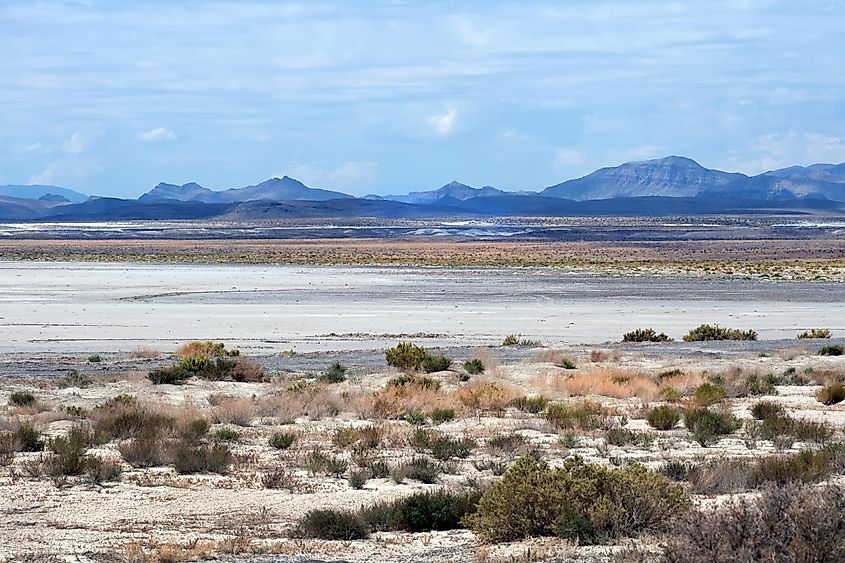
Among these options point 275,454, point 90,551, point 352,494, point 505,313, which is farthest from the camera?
point 505,313

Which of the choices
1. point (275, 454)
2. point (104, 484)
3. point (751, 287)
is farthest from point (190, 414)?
point (751, 287)

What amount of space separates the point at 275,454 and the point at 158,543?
467 cm

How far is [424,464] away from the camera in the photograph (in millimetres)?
11930

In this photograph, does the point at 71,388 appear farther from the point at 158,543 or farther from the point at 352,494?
the point at 158,543

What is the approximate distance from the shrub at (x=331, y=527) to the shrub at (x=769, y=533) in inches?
120

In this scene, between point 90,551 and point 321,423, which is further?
point 321,423

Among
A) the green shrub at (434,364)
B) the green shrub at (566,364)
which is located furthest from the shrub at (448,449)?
the green shrub at (566,364)

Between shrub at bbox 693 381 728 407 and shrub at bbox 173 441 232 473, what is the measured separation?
8471mm

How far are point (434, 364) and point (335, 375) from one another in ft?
7.78

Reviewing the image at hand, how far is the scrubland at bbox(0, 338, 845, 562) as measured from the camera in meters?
8.13

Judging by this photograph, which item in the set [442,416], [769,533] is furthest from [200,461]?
[769,533]

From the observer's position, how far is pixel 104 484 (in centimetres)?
1120

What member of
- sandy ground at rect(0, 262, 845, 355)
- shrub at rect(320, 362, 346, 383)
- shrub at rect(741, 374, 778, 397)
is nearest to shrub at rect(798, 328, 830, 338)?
sandy ground at rect(0, 262, 845, 355)

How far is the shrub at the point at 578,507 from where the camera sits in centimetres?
825
